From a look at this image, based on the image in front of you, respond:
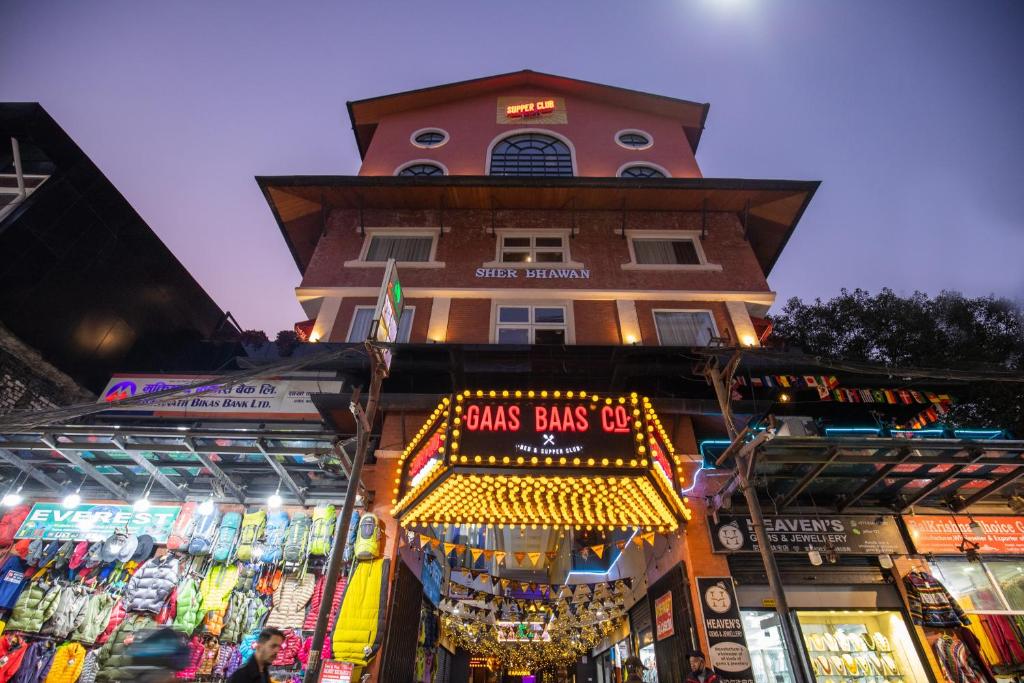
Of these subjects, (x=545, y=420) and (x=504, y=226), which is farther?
(x=504, y=226)

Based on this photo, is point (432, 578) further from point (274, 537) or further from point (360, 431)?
point (360, 431)

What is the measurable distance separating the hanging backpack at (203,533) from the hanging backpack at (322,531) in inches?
91.1

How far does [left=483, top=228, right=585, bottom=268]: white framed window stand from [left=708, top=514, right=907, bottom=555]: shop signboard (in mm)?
8624

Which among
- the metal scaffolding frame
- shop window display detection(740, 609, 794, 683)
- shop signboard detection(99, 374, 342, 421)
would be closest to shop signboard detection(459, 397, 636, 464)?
the metal scaffolding frame

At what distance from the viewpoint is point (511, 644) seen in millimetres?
26172

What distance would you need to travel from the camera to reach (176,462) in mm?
11125

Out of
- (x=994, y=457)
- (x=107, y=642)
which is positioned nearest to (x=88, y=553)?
(x=107, y=642)

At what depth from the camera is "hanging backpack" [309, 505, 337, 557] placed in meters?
10.0

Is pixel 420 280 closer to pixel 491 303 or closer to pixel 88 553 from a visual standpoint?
pixel 491 303

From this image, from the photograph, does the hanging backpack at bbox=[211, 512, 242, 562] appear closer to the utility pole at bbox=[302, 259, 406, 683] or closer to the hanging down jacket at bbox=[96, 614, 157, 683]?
the hanging down jacket at bbox=[96, 614, 157, 683]

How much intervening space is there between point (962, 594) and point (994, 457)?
3.47 meters

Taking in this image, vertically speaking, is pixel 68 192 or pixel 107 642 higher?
pixel 68 192

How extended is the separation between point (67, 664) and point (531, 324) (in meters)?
13.3

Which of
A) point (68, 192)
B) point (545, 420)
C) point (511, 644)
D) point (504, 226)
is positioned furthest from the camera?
point (511, 644)
